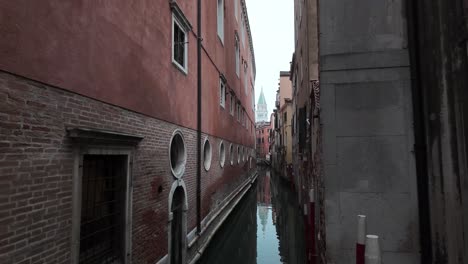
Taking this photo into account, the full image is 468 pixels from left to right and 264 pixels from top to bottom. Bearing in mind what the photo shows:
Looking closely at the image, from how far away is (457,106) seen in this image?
3234 millimetres

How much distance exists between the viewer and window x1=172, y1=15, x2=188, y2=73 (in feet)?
26.5

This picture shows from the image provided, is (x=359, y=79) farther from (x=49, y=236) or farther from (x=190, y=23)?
(x=190, y=23)

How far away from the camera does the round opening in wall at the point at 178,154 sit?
845 centimetres

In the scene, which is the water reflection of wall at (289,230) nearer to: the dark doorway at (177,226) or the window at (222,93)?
the dark doorway at (177,226)

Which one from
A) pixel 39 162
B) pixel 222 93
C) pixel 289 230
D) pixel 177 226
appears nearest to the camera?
pixel 39 162

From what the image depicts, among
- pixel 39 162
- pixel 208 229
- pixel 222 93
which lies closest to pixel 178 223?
pixel 208 229

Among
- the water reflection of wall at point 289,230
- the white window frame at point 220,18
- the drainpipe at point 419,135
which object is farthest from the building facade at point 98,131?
the white window frame at point 220,18

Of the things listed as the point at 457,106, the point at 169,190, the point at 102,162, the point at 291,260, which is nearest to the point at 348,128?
the point at 457,106

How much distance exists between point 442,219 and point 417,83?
1675mm

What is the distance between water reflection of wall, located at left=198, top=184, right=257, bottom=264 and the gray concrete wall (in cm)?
654

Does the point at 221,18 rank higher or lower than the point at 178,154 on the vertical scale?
higher

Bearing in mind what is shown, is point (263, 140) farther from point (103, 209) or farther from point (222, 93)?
point (103, 209)

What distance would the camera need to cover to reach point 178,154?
344 inches

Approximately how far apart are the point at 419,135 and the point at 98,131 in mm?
4158
